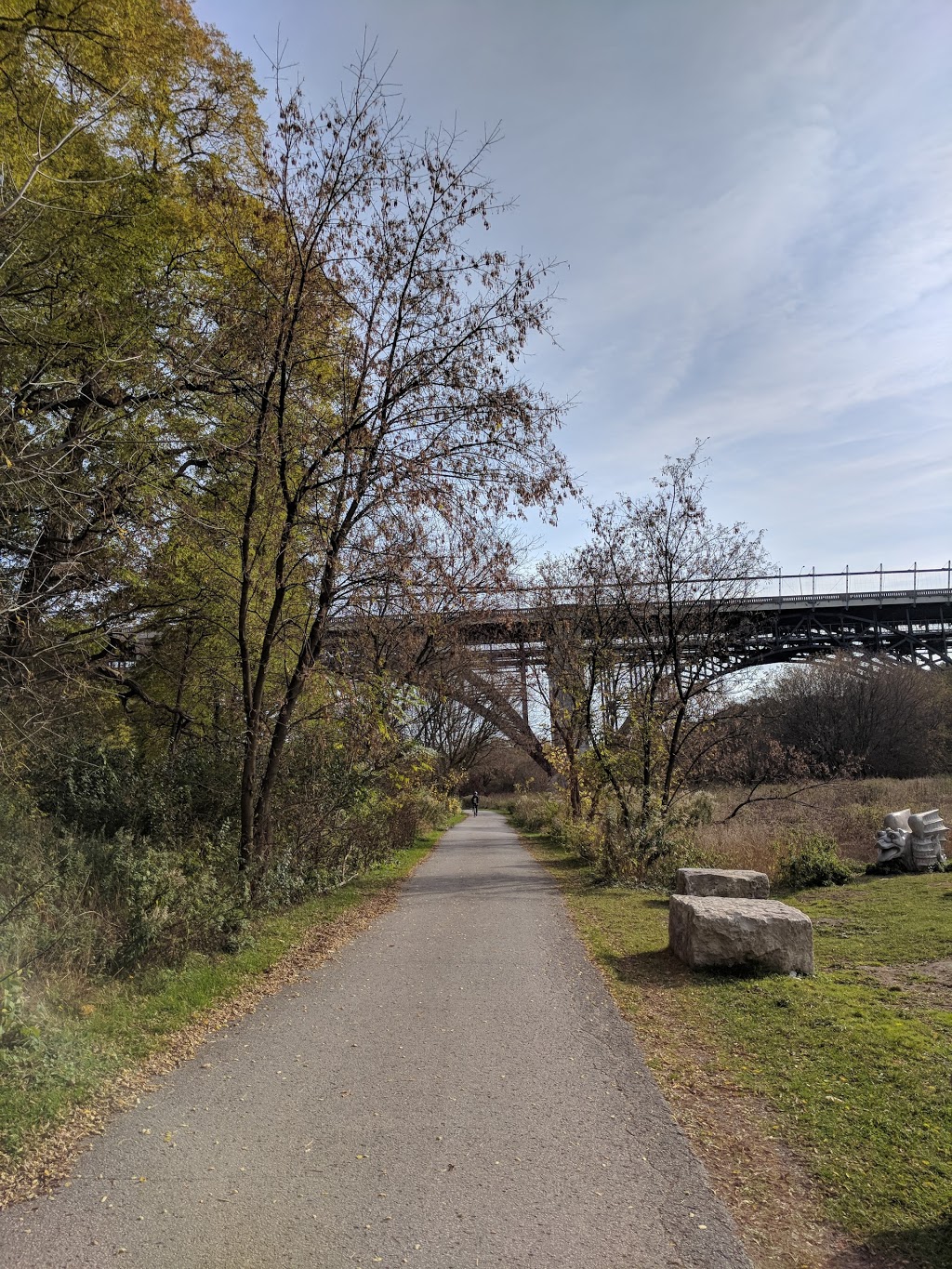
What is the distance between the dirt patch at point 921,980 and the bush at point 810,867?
21.6 ft

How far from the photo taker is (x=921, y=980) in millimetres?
7645

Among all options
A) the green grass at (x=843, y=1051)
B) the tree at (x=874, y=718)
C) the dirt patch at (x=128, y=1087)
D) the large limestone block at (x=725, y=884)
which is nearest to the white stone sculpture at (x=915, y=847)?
the green grass at (x=843, y=1051)

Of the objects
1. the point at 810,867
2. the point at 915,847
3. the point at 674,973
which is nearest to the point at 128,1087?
the point at 674,973

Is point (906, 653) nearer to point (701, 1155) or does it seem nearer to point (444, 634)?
point (444, 634)

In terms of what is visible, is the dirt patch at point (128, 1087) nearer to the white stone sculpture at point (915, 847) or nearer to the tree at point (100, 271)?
the tree at point (100, 271)

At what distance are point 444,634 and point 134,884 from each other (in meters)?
6.78

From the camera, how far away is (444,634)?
13.1 m

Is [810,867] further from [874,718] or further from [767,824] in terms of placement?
[874,718]

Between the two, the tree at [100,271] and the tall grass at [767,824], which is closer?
the tree at [100,271]

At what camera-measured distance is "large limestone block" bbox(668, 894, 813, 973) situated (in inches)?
299

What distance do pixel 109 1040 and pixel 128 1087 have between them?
682 millimetres

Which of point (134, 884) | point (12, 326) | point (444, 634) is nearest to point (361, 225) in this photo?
point (12, 326)

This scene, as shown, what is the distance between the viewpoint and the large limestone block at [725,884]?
1029cm

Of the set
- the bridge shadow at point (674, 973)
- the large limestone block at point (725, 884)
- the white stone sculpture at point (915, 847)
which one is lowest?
the white stone sculpture at point (915, 847)
